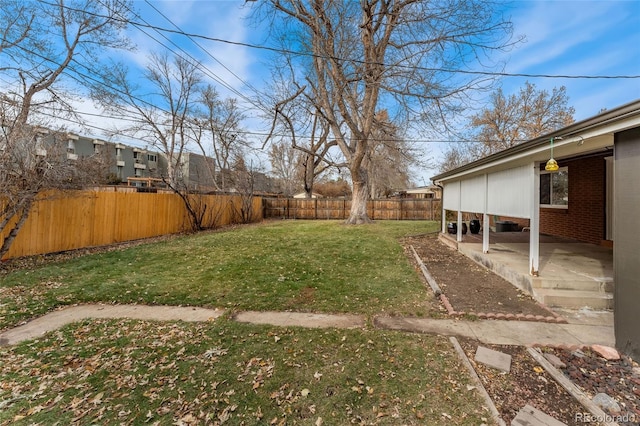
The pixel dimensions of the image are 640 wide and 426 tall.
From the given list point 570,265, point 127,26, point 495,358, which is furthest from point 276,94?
point 495,358

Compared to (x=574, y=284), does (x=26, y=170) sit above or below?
above

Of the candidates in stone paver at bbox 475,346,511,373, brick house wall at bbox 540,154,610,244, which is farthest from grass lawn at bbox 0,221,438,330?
brick house wall at bbox 540,154,610,244

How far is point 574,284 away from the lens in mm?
4129

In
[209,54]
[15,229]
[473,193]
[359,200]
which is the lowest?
[15,229]

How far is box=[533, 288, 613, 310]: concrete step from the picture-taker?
3.87 metres

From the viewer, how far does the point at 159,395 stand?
85.3 inches

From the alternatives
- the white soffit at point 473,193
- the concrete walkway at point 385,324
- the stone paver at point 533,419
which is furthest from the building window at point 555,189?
the stone paver at point 533,419

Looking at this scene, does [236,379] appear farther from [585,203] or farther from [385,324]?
[585,203]

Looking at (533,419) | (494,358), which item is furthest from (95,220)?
(533,419)

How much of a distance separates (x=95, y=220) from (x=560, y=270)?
1147 cm

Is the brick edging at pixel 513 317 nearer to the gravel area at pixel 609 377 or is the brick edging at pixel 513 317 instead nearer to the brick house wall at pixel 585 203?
Answer: the gravel area at pixel 609 377

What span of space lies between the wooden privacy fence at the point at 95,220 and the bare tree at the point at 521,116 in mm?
17867

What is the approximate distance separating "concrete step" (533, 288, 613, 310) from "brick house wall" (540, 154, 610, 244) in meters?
3.89

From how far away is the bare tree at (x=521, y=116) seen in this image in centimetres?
1791
